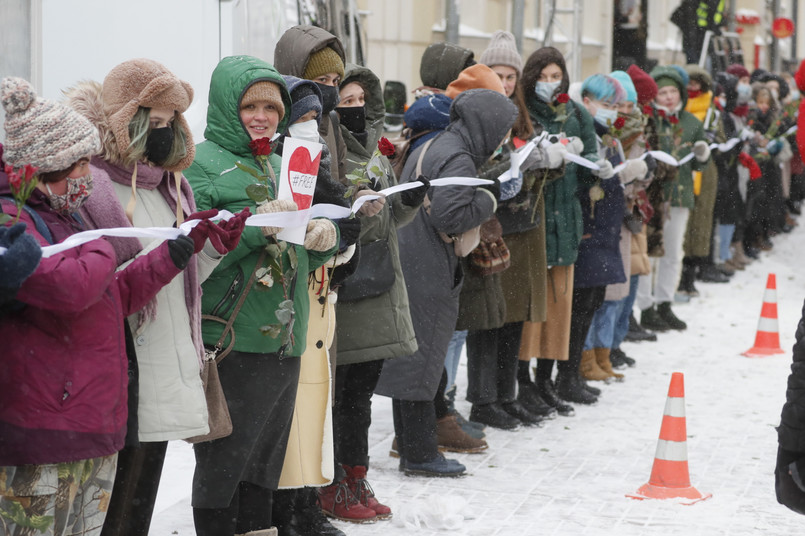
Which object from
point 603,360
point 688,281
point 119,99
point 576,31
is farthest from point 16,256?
point 576,31

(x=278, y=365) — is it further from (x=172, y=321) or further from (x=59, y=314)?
(x=59, y=314)

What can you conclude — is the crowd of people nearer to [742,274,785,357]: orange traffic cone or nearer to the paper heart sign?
the paper heart sign

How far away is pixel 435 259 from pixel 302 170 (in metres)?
2.16

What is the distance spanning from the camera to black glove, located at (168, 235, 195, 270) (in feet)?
11.7

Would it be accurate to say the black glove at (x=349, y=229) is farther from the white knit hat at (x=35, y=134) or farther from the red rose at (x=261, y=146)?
the white knit hat at (x=35, y=134)

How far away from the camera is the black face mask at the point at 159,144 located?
3893mm

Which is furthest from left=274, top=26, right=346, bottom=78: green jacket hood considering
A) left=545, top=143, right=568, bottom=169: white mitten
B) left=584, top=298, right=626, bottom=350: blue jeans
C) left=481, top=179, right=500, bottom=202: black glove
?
left=584, top=298, right=626, bottom=350: blue jeans

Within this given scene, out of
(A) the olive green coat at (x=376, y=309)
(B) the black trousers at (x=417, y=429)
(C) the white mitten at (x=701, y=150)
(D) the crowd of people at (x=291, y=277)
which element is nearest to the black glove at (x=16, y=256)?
(D) the crowd of people at (x=291, y=277)

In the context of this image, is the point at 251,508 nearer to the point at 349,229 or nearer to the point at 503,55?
the point at 349,229

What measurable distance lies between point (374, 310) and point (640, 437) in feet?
8.49

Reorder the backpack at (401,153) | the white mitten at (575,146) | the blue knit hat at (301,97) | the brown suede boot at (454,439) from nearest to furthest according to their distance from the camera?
the blue knit hat at (301,97) < the backpack at (401,153) < the brown suede boot at (454,439) < the white mitten at (575,146)

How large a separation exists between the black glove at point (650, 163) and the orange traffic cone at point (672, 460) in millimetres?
3537

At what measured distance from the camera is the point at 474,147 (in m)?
6.35

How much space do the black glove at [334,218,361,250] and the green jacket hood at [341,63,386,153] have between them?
821 mm
